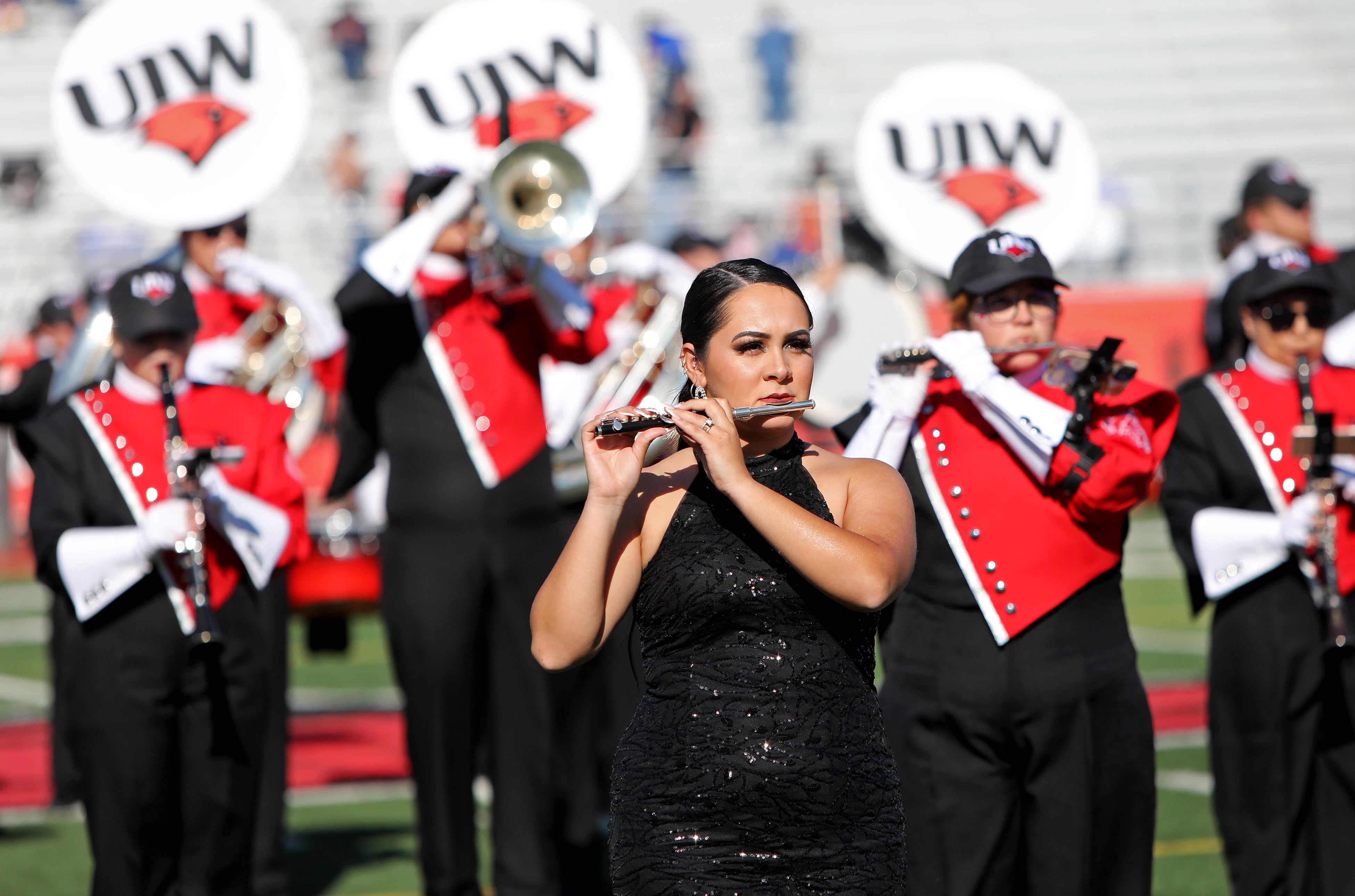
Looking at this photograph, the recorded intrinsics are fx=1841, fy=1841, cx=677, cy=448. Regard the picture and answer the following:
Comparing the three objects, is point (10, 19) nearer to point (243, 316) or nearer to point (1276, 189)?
point (243, 316)

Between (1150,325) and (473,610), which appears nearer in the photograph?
(473,610)

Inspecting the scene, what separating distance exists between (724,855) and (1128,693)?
54.8 inches

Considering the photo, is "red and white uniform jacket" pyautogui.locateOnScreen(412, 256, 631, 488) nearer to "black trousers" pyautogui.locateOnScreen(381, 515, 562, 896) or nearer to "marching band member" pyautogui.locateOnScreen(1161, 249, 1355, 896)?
"black trousers" pyautogui.locateOnScreen(381, 515, 562, 896)

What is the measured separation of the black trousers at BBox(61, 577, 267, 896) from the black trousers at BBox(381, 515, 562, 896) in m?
0.84

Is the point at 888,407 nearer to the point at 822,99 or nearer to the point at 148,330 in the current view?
the point at 148,330

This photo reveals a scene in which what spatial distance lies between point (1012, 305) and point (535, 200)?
67.4 inches

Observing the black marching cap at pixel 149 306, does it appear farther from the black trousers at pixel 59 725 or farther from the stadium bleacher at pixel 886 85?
the stadium bleacher at pixel 886 85

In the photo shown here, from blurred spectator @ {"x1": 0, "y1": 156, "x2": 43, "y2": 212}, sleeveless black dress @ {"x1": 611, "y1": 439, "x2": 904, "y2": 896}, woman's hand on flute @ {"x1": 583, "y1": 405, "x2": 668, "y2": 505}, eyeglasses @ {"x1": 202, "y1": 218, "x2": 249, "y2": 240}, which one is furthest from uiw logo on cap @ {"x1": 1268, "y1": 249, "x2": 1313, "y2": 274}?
blurred spectator @ {"x1": 0, "y1": 156, "x2": 43, "y2": 212}

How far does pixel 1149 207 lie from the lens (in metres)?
20.0

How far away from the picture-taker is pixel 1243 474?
16.3 feet

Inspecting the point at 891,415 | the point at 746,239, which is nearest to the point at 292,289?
the point at 891,415

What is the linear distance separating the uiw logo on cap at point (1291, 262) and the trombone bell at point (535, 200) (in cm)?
193

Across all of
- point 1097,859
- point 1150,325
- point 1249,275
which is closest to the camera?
point 1097,859

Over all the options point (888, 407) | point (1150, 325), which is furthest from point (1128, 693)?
point (1150, 325)
